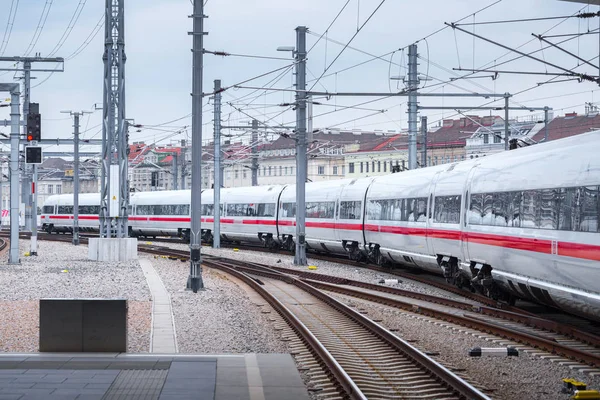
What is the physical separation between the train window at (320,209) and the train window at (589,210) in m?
22.5

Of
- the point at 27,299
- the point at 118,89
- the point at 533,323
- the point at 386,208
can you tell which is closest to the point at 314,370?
the point at 533,323

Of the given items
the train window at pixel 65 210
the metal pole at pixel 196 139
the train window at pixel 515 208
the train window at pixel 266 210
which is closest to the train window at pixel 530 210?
the train window at pixel 515 208

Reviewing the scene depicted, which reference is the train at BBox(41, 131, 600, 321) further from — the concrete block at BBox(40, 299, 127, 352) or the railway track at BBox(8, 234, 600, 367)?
the concrete block at BBox(40, 299, 127, 352)

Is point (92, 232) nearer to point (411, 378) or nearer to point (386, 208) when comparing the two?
point (386, 208)

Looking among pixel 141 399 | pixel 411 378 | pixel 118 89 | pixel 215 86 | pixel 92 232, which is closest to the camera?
pixel 141 399

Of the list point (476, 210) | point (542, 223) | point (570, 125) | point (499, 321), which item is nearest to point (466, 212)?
point (476, 210)

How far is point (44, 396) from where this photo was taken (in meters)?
9.36

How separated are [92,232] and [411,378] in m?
63.9

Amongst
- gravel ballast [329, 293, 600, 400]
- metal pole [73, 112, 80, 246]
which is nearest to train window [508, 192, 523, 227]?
gravel ballast [329, 293, 600, 400]

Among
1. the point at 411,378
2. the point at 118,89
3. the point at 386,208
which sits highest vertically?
the point at 118,89

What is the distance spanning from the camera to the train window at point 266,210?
1715 inches

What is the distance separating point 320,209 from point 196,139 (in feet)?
50.3

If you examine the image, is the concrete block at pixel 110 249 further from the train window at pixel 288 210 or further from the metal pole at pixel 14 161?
the train window at pixel 288 210

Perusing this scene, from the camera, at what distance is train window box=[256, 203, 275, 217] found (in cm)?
4356
